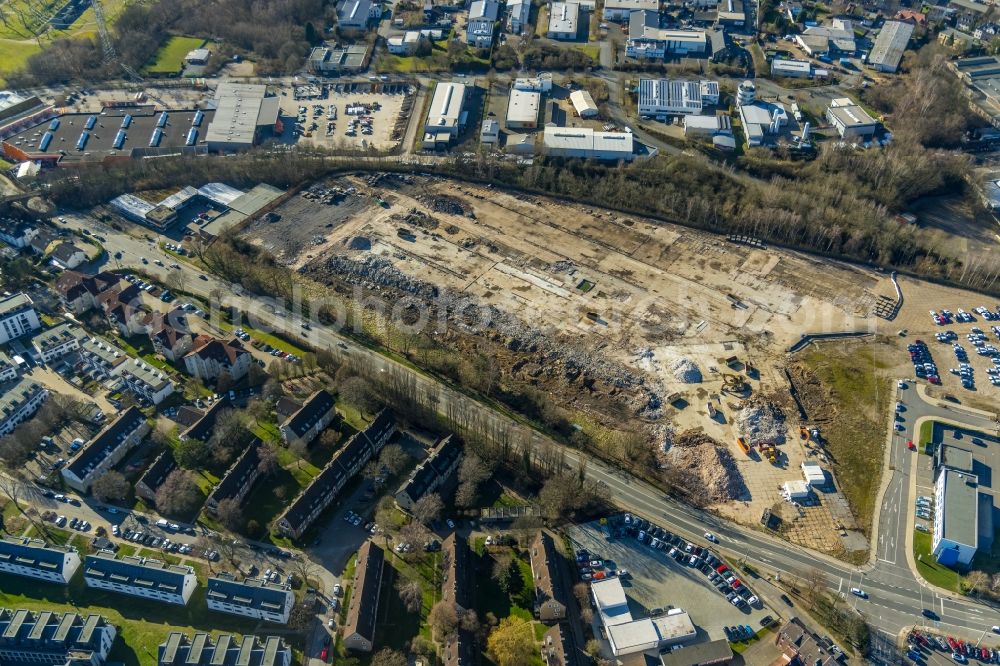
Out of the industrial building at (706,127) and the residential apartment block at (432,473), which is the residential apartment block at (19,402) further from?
the industrial building at (706,127)

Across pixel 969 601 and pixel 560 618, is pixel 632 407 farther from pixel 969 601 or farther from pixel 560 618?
pixel 969 601

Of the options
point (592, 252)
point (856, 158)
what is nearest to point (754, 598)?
point (592, 252)

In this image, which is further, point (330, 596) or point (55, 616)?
point (330, 596)

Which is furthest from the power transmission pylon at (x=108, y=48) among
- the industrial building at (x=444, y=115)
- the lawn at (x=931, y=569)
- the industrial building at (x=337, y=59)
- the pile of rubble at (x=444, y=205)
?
the lawn at (x=931, y=569)

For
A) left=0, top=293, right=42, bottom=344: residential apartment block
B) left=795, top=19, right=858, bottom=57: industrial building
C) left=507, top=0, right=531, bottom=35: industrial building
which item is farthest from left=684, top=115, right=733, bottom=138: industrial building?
left=0, top=293, right=42, bottom=344: residential apartment block

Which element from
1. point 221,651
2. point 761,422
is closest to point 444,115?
point 761,422
